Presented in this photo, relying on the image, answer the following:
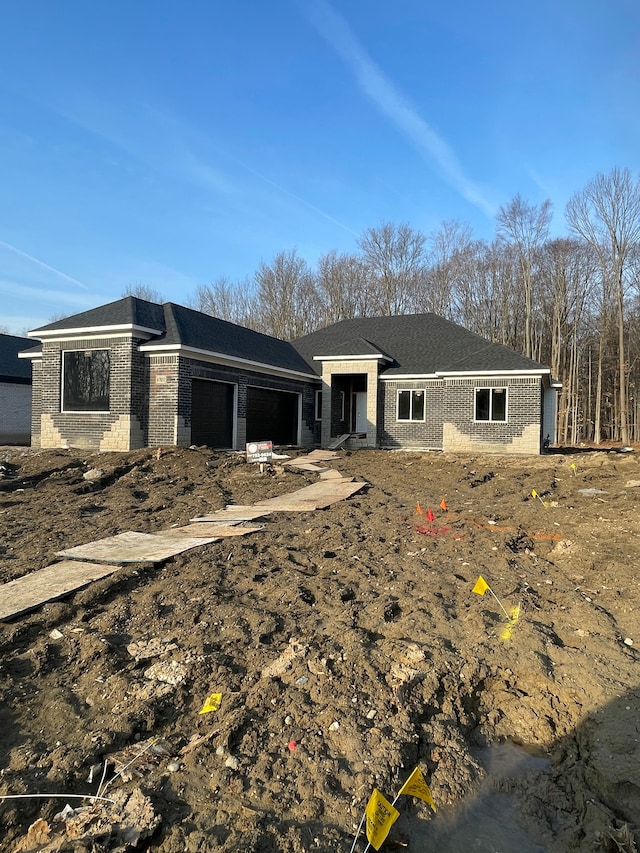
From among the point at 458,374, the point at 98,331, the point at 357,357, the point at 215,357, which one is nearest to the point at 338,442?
the point at 357,357

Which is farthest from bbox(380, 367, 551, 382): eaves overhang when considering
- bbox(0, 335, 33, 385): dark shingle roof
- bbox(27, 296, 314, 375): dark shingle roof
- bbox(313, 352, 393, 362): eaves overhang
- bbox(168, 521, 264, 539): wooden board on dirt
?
bbox(0, 335, 33, 385): dark shingle roof

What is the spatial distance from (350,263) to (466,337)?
21504 millimetres

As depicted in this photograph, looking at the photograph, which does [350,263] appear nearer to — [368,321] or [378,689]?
[368,321]

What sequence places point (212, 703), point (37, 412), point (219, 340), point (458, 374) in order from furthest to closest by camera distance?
1. point (458, 374)
2. point (219, 340)
3. point (37, 412)
4. point (212, 703)

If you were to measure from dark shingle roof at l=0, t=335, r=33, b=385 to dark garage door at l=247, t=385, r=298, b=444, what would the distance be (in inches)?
446

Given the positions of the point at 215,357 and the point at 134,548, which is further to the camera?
the point at 215,357

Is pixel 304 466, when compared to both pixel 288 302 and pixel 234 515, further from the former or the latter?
pixel 288 302

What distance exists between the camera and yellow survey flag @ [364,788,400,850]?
2094 millimetres

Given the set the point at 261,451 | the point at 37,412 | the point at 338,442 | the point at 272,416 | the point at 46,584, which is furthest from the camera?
the point at 338,442

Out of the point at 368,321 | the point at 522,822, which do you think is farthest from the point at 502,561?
the point at 368,321

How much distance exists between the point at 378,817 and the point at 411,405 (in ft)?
60.4

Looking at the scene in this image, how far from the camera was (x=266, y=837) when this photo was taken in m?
2.07

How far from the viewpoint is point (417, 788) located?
2377mm

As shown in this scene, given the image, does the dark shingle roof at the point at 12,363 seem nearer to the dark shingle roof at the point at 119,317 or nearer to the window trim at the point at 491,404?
the dark shingle roof at the point at 119,317
